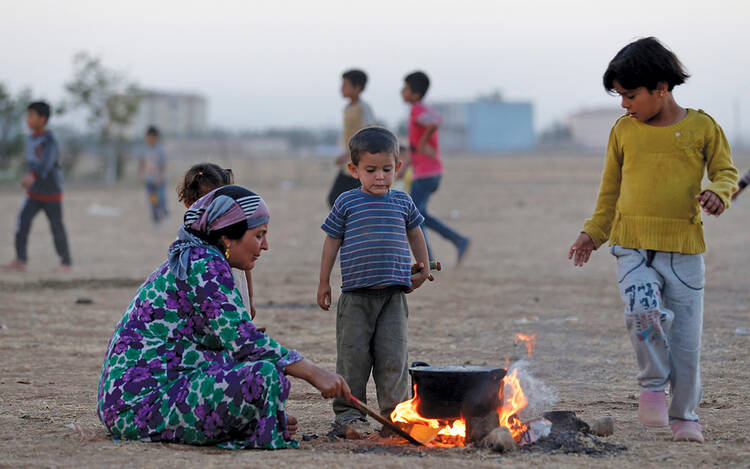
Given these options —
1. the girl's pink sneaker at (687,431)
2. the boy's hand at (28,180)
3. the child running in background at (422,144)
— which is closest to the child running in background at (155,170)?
the boy's hand at (28,180)

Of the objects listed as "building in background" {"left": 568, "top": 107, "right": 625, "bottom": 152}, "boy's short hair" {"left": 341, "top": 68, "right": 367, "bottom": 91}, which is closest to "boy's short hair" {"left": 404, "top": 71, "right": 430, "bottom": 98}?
"boy's short hair" {"left": 341, "top": 68, "right": 367, "bottom": 91}

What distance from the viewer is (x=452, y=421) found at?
14.6 ft

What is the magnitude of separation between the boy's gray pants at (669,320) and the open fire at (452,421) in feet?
2.01

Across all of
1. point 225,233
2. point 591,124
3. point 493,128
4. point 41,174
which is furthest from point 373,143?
point 591,124

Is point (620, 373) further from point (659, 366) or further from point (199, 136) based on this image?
point (199, 136)

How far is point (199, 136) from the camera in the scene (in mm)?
97000

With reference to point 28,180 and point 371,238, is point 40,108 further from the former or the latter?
point 371,238

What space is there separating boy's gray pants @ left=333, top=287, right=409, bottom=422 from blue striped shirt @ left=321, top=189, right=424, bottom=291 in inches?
3.5

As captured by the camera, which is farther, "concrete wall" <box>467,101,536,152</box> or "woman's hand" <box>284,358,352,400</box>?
"concrete wall" <box>467,101,536,152</box>

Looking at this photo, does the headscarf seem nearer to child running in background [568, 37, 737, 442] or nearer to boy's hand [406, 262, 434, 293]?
boy's hand [406, 262, 434, 293]

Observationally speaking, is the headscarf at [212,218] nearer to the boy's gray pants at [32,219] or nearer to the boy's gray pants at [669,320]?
the boy's gray pants at [669,320]

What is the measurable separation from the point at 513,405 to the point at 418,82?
6.61 metres

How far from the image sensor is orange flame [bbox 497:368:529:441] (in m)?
4.45

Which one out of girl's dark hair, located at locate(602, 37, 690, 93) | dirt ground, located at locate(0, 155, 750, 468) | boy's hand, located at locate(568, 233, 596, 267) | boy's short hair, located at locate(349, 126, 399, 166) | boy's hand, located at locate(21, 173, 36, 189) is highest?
girl's dark hair, located at locate(602, 37, 690, 93)
